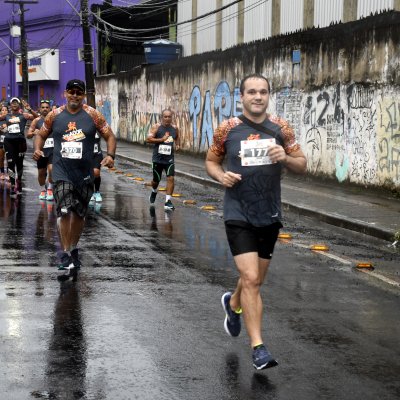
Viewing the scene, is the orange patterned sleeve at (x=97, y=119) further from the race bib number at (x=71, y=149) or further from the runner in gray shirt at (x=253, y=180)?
the runner in gray shirt at (x=253, y=180)

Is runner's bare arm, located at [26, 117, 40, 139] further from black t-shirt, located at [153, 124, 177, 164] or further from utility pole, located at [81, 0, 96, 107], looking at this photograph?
utility pole, located at [81, 0, 96, 107]

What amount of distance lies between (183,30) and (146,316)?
104 ft

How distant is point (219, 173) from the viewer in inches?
258

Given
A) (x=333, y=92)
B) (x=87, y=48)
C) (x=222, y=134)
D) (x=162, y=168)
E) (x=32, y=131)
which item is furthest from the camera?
(x=87, y=48)

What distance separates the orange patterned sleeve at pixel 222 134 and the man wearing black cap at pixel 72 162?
3.11 m

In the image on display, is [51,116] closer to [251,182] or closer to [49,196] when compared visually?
[251,182]

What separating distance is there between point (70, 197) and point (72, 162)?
13.9 inches

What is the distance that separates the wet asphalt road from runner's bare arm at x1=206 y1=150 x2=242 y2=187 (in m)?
1.16

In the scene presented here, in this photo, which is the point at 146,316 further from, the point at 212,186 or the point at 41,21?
the point at 41,21

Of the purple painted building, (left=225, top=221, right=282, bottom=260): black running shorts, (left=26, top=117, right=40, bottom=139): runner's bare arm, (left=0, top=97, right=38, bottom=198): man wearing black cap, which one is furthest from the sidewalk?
the purple painted building

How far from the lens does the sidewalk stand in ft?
47.0

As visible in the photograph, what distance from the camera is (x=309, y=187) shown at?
68.0ft

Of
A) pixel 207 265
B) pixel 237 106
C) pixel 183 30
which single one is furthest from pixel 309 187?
pixel 183 30

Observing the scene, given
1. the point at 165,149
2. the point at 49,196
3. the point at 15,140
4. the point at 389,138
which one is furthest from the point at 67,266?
the point at 389,138
